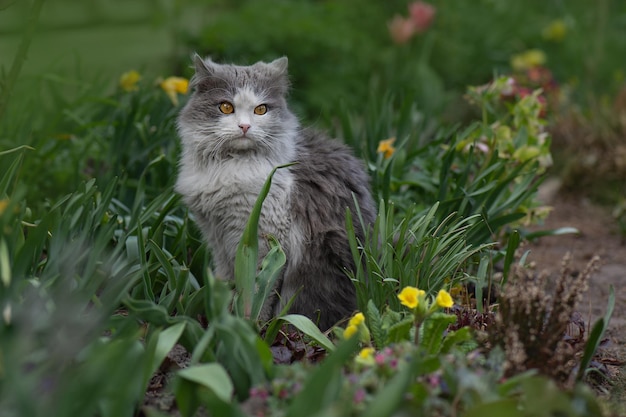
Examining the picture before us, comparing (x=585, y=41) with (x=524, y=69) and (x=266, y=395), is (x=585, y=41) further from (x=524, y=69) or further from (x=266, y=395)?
(x=266, y=395)

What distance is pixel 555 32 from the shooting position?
7859mm

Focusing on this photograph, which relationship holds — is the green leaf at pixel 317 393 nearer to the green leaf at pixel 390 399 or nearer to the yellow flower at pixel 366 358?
the green leaf at pixel 390 399

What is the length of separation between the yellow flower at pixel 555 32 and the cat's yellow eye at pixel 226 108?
5.56m

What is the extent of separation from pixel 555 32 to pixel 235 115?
18.3ft

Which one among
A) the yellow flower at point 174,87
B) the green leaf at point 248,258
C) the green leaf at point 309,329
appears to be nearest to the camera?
the green leaf at point 309,329

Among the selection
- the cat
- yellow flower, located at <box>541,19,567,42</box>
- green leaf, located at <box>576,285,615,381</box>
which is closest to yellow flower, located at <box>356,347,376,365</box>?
green leaf, located at <box>576,285,615,381</box>

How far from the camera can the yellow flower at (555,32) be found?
25.7 feet

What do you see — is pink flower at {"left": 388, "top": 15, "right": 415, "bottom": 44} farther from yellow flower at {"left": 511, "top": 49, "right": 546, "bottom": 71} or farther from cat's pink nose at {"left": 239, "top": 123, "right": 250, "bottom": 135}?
cat's pink nose at {"left": 239, "top": 123, "right": 250, "bottom": 135}

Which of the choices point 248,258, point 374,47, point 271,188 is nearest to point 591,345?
point 248,258

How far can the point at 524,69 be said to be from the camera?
704 centimetres

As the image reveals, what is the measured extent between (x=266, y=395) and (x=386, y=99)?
2684 millimetres

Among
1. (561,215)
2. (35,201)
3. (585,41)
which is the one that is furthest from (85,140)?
(585,41)

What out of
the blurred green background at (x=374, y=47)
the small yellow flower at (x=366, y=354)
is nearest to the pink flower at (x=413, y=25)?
the blurred green background at (x=374, y=47)

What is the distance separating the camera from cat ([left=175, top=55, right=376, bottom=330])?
125 inches
